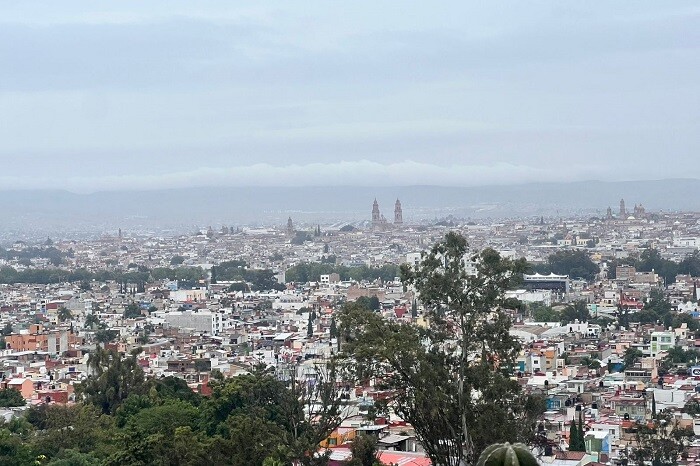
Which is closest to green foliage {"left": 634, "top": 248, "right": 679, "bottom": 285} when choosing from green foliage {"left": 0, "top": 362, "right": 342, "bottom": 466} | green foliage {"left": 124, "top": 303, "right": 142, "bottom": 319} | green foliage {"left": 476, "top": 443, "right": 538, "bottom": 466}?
green foliage {"left": 124, "top": 303, "right": 142, "bottom": 319}

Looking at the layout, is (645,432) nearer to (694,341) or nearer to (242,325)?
(694,341)

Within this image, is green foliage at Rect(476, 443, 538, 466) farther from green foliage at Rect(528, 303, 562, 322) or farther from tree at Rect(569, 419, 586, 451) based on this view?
green foliage at Rect(528, 303, 562, 322)

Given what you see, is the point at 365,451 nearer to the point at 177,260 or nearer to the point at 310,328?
the point at 310,328

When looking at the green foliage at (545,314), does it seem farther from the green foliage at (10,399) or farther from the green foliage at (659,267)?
the green foliage at (10,399)

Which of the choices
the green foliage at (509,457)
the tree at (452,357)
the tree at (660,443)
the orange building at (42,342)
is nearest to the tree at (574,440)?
the tree at (660,443)

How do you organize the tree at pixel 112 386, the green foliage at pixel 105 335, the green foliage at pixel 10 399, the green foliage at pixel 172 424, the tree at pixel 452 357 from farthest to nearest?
the green foliage at pixel 105 335 → the green foliage at pixel 10 399 → the tree at pixel 112 386 → the green foliage at pixel 172 424 → the tree at pixel 452 357

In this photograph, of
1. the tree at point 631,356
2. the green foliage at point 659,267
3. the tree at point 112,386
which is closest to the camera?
the tree at point 112,386
